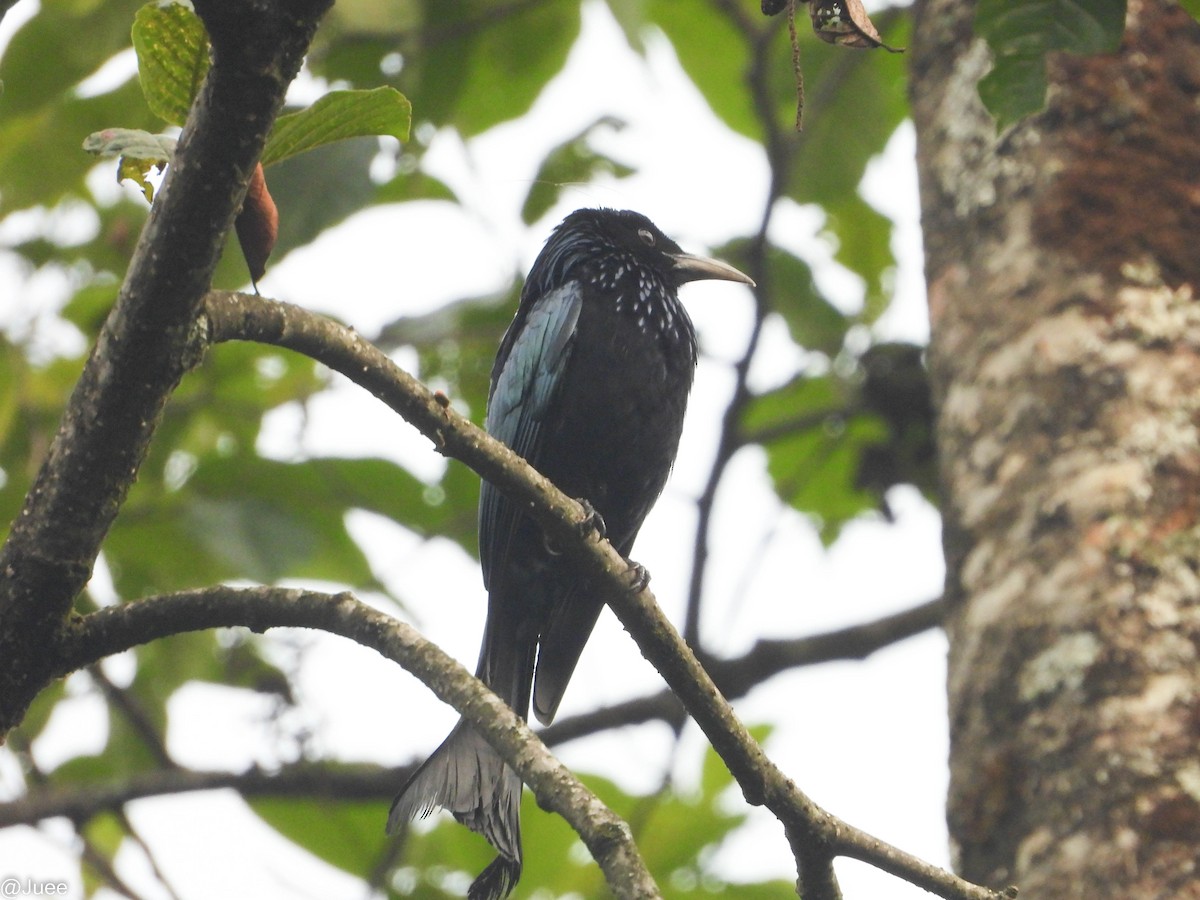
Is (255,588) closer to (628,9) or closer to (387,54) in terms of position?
(628,9)

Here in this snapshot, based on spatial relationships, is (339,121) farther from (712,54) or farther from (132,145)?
(712,54)

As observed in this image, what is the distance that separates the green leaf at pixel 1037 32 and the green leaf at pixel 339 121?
2.49 ft

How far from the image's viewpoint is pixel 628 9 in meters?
3.74

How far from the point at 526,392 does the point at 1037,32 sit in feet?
7.53

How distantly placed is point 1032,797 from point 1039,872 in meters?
0.14

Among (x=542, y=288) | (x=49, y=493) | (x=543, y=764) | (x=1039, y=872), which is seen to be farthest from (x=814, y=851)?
(x=542, y=288)

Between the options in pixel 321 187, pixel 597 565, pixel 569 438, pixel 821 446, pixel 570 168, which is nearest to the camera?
pixel 597 565

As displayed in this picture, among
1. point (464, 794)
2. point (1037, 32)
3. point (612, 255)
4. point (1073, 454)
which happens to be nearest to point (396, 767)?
point (464, 794)

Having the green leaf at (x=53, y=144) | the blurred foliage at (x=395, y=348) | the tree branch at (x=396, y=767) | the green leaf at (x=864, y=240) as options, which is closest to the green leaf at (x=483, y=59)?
the blurred foliage at (x=395, y=348)

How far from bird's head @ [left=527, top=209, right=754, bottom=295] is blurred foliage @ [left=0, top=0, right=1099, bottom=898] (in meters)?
0.18

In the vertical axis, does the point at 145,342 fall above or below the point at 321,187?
below

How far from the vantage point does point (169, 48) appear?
1.70 m

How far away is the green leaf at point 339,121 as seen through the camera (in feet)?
5.65

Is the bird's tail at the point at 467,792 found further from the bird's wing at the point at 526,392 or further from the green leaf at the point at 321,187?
the green leaf at the point at 321,187
